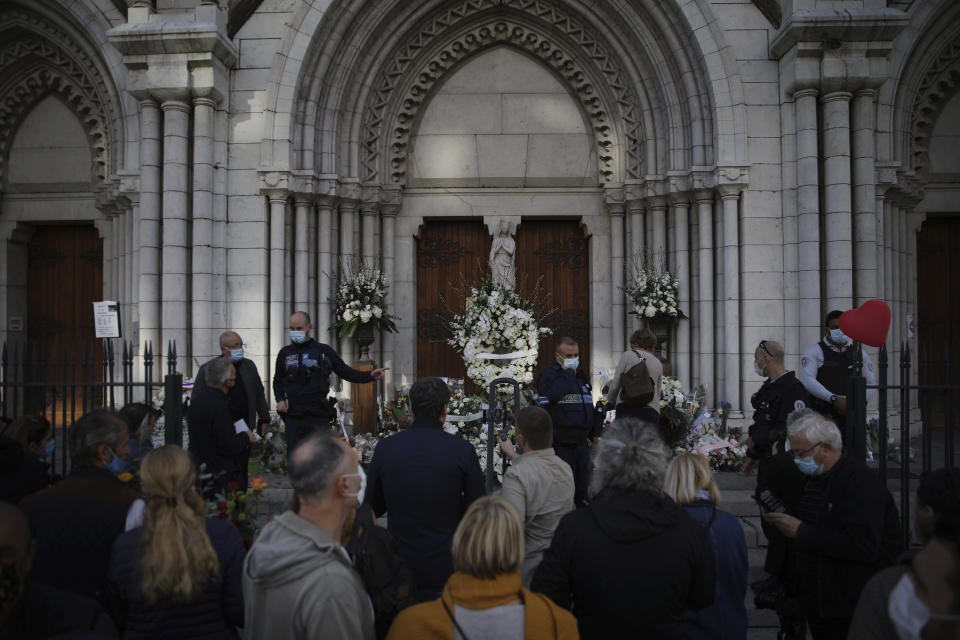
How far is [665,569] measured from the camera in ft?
7.78

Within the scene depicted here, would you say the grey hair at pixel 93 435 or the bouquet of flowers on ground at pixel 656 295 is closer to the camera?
the grey hair at pixel 93 435

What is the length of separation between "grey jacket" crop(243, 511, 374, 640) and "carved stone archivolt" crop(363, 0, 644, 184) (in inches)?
321

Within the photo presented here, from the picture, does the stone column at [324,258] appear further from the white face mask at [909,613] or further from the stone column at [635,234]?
the white face mask at [909,613]

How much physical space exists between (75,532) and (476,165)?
8152mm

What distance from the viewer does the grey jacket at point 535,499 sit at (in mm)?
3262

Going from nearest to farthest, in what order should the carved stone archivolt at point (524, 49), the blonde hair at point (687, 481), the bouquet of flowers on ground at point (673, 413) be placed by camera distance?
1. the blonde hair at point (687, 481)
2. the bouquet of flowers on ground at point (673, 413)
3. the carved stone archivolt at point (524, 49)

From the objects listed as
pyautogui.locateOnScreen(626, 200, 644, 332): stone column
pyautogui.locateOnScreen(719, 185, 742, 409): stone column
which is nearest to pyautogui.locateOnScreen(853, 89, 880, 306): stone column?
pyautogui.locateOnScreen(719, 185, 742, 409): stone column

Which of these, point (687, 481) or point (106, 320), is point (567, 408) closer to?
point (687, 481)

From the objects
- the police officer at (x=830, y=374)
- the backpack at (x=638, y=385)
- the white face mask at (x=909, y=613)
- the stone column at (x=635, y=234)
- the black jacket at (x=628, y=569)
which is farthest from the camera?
the stone column at (x=635, y=234)

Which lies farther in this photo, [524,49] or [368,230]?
[524,49]

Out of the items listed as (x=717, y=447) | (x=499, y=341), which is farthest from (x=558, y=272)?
(x=717, y=447)

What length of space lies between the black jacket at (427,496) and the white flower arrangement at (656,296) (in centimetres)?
573

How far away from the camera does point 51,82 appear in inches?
389

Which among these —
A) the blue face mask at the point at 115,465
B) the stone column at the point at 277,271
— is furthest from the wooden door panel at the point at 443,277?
the blue face mask at the point at 115,465
